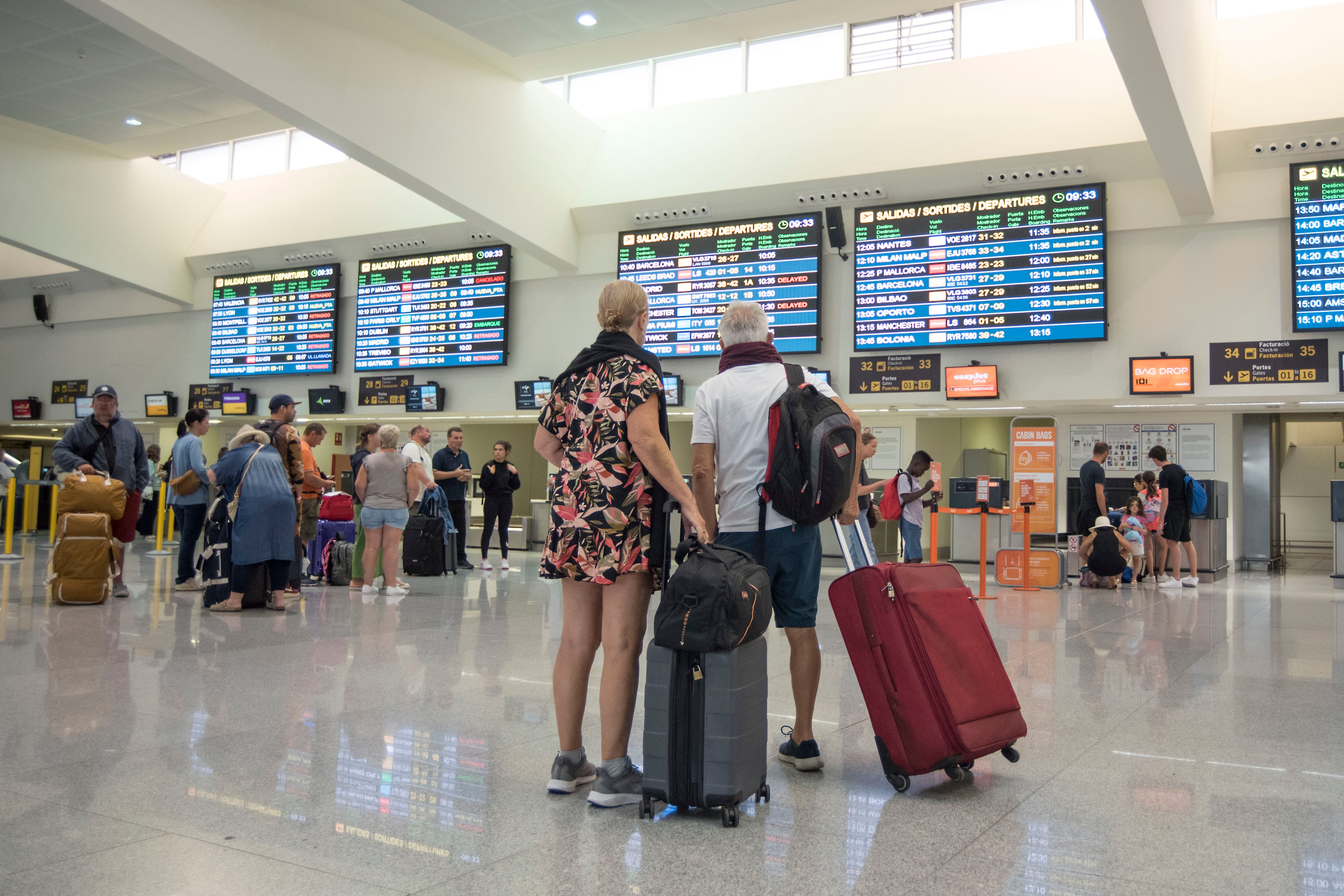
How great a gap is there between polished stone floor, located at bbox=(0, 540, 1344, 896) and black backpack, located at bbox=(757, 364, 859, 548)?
2.70ft

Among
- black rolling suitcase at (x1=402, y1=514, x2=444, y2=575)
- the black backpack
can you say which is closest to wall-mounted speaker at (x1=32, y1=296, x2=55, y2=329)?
black rolling suitcase at (x1=402, y1=514, x2=444, y2=575)

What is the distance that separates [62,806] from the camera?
7.82 ft

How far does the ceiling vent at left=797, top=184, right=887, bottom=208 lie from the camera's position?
11.3 m

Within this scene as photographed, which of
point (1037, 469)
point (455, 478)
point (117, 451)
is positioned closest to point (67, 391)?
point (455, 478)

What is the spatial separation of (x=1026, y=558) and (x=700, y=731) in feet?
26.1

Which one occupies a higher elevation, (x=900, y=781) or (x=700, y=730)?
(x=700, y=730)

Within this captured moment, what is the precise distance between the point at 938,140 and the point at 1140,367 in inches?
132

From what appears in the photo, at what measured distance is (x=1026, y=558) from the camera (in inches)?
376

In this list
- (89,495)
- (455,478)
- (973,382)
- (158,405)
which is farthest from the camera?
(158,405)

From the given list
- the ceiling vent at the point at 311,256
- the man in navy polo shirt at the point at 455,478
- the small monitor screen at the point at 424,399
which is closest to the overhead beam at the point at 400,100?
the small monitor screen at the point at 424,399

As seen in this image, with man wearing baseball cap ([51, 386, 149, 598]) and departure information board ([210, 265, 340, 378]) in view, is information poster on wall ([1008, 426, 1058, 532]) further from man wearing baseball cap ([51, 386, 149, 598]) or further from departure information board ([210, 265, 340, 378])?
departure information board ([210, 265, 340, 378])

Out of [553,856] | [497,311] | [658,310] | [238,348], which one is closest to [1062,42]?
[658,310]

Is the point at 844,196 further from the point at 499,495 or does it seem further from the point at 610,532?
the point at 610,532

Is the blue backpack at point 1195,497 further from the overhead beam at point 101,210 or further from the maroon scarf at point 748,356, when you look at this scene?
the overhead beam at point 101,210
